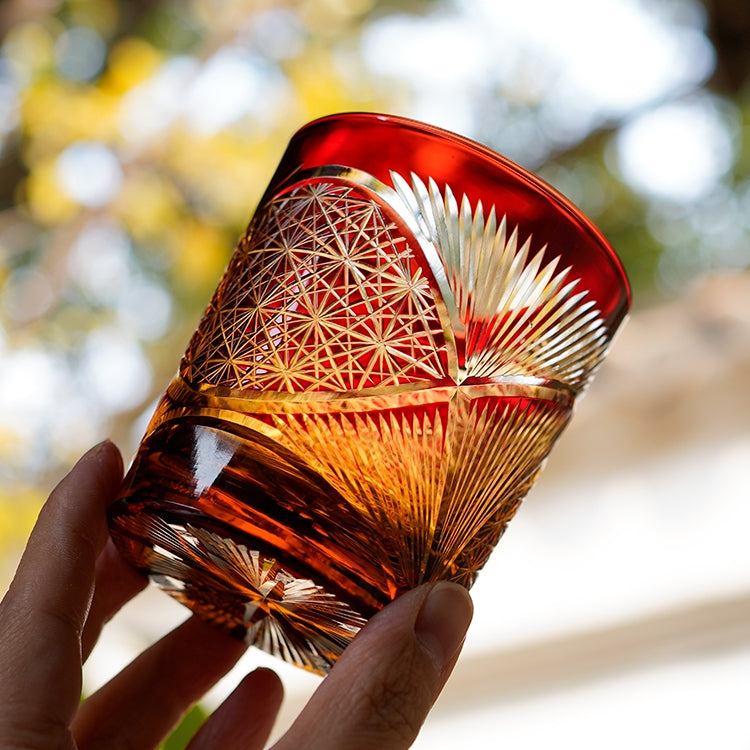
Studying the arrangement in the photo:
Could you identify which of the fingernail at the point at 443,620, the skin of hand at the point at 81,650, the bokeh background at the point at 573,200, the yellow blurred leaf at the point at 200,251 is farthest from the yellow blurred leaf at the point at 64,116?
the fingernail at the point at 443,620

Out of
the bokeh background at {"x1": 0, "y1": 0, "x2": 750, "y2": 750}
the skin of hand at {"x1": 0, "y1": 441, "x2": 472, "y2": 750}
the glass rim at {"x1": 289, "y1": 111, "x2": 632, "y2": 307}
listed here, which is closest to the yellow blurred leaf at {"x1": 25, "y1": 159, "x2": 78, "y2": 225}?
the bokeh background at {"x1": 0, "y1": 0, "x2": 750, "y2": 750}

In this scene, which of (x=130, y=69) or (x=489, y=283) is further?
(x=130, y=69)

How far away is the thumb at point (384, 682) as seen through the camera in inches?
12.9

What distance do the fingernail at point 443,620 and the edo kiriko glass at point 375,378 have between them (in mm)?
12

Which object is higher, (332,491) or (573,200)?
(573,200)

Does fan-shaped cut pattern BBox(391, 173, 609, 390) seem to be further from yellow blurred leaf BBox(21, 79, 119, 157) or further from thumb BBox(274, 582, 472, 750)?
yellow blurred leaf BBox(21, 79, 119, 157)

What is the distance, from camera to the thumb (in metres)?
0.33

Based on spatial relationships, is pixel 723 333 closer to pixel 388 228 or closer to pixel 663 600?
pixel 663 600

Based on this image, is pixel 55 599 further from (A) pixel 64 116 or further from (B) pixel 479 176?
(A) pixel 64 116

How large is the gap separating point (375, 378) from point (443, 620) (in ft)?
0.31

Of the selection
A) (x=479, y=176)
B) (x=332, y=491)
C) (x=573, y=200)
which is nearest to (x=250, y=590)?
(x=332, y=491)

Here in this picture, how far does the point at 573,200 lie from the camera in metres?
1.23

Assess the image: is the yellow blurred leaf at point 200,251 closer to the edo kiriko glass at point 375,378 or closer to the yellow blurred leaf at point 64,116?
the yellow blurred leaf at point 64,116

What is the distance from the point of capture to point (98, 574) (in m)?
0.54
